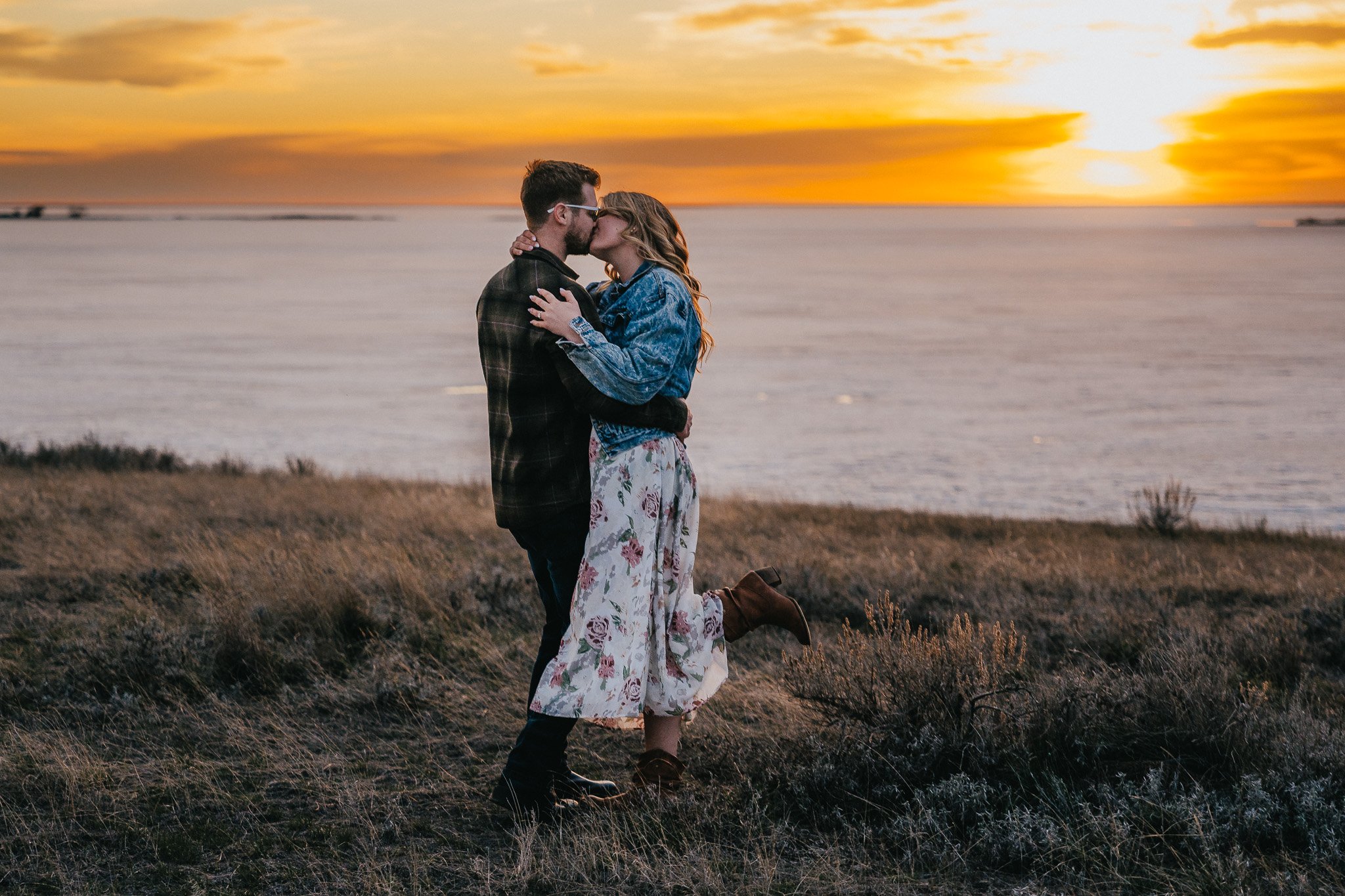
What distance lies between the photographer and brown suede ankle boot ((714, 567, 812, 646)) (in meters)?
4.68

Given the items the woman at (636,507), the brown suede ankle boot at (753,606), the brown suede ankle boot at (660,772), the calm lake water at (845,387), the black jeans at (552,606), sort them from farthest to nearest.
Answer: the calm lake water at (845,387) < the brown suede ankle boot at (753,606) < the brown suede ankle boot at (660,772) < the black jeans at (552,606) < the woman at (636,507)

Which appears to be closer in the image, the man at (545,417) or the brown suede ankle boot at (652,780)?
the man at (545,417)

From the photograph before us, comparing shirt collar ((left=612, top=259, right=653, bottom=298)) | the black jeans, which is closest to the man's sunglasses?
shirt collar ((left=612, top=259, right=653, bottom=298))

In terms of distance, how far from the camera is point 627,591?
4.34 m

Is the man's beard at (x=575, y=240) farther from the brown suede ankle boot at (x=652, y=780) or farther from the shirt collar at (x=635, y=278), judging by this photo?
the brown suede ankle boot at (x=652, y=780)

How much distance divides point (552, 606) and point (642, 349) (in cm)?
116

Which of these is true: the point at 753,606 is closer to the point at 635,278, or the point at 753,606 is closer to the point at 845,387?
the point at 635,278

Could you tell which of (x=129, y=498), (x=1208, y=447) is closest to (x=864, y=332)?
(x=1208, y=447)

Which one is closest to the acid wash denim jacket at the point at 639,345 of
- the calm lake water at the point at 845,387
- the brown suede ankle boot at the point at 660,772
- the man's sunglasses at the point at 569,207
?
the man's sunglasses at the point at 569,207

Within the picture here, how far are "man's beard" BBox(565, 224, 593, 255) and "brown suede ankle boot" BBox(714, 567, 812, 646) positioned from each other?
4.86ft

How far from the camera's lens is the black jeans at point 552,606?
4414 mm

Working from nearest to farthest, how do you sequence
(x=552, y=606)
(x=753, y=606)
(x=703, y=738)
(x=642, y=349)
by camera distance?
(x=642, y=349) < (x=552, y=606) < (x=753, y=606) < (x=703, y=738)

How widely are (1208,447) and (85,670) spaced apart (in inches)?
749

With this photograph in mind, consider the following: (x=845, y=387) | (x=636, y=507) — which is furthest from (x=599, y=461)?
(x=845, y=387)
